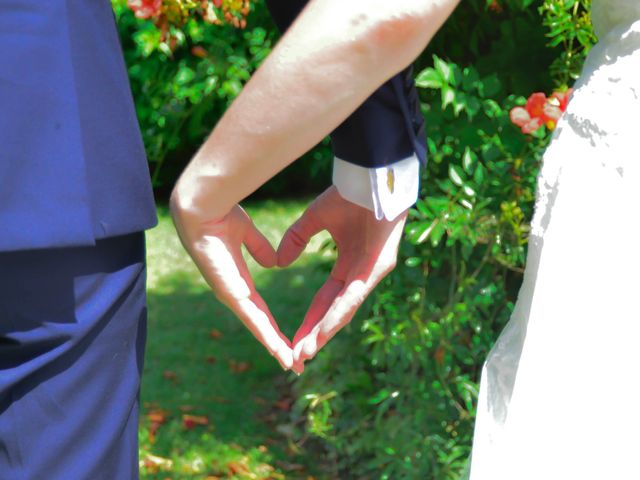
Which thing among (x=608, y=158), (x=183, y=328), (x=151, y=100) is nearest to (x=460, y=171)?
(x=608, y=158)

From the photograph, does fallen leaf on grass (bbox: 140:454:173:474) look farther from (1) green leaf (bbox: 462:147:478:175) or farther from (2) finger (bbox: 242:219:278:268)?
(2) finger (bbox: 242:219:278:268)

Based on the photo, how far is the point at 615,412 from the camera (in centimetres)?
137

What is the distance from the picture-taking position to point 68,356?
5.20 feet

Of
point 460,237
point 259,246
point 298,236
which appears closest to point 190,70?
point 460,237

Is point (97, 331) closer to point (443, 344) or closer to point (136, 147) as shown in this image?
point (136, 147)

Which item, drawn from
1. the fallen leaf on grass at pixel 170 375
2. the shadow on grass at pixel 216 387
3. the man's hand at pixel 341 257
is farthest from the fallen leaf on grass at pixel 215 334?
the man's hand at pixel 341 257

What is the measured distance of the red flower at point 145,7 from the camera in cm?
301

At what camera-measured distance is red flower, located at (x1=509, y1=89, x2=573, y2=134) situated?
2.79 m

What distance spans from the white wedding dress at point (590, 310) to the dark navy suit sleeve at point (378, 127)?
28 centimetres

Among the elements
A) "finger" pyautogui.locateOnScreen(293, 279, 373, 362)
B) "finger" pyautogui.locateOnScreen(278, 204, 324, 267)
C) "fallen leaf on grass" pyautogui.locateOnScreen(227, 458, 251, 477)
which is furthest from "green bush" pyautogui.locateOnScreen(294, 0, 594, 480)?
"finger" pyautogui.locateOnScreen(293, 279, 373, 362)

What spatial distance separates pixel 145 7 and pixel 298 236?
4.92 ft

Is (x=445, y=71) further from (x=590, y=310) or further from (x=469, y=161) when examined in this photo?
(x=590, y=310)

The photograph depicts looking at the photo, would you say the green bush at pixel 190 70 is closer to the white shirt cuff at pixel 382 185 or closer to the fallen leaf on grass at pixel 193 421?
the fallen leaf on grass at pixel 193 421

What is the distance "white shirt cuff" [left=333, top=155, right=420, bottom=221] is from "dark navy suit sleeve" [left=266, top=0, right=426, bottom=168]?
1cm
